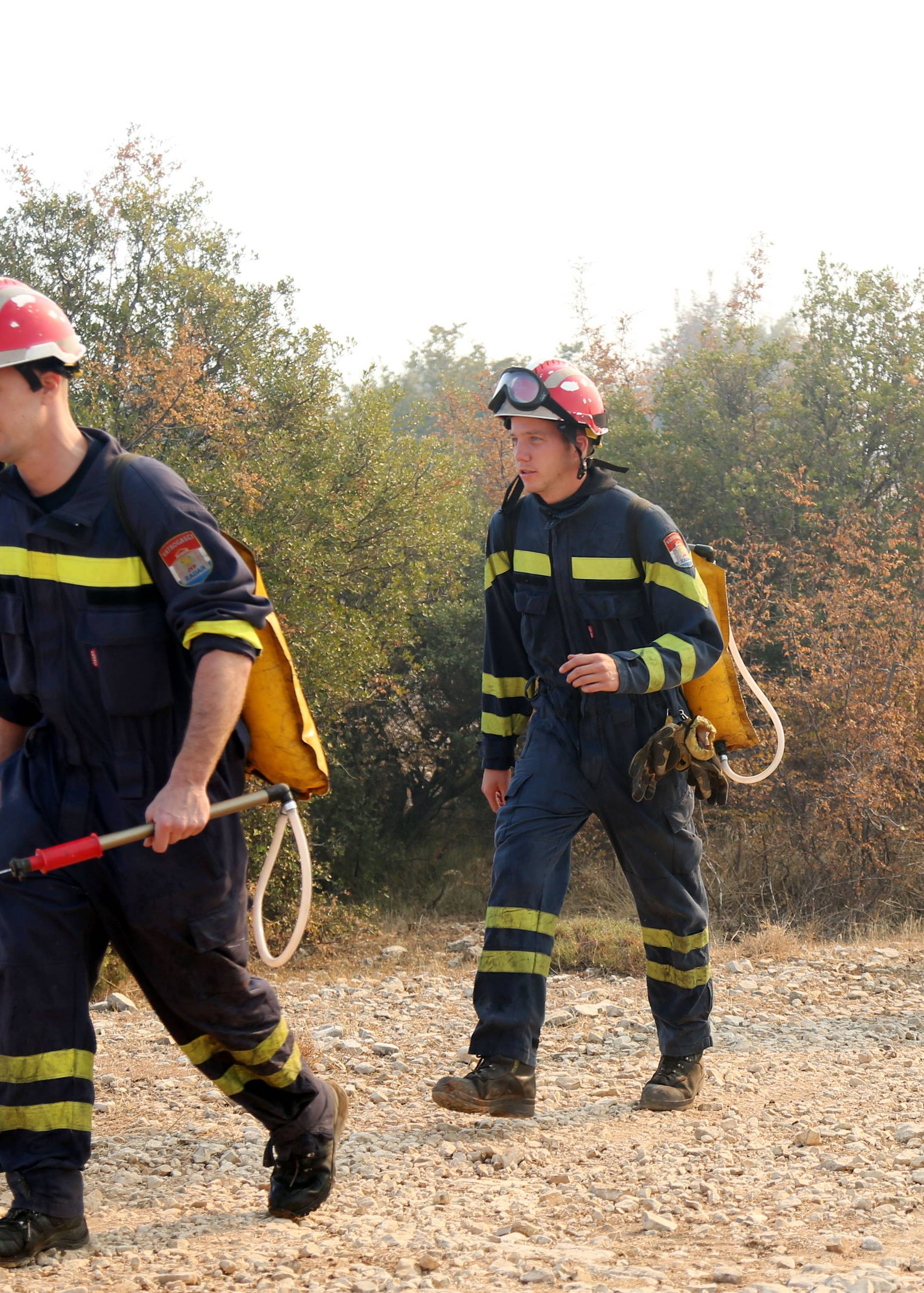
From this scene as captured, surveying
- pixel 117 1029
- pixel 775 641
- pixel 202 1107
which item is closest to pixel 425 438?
pixel 775 641

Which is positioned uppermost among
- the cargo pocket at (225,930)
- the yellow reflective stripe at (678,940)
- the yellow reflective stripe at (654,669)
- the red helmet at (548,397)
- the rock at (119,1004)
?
the red helmet at (548,397)

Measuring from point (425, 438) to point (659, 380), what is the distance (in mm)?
4927

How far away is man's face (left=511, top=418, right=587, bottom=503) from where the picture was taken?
4.57m

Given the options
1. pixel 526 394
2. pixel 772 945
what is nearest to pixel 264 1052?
pixel 526 394

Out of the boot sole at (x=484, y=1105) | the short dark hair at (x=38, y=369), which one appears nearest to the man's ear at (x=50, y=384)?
the short dark hair at (x=38, y=369)

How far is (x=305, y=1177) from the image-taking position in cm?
346

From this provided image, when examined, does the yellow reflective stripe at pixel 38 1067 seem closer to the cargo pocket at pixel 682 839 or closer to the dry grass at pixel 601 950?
the cargo pocket at pixel 682 839

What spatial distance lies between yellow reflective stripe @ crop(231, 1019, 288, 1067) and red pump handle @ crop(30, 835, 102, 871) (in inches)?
24.9

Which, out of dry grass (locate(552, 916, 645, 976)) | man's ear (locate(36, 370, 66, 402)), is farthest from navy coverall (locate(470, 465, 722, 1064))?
dry grass (locate(552, 916, 645, 976))

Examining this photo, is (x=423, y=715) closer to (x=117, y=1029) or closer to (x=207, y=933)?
(x=117, y=1029)

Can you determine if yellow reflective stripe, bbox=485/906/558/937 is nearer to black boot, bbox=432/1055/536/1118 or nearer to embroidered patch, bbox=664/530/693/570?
black boot, bbox=432/1055/536/1118

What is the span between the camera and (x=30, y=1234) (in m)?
3.08

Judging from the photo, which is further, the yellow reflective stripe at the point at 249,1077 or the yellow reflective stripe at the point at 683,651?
the yellow reflective stripe at the point at 683,651

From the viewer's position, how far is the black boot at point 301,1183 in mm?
3441
